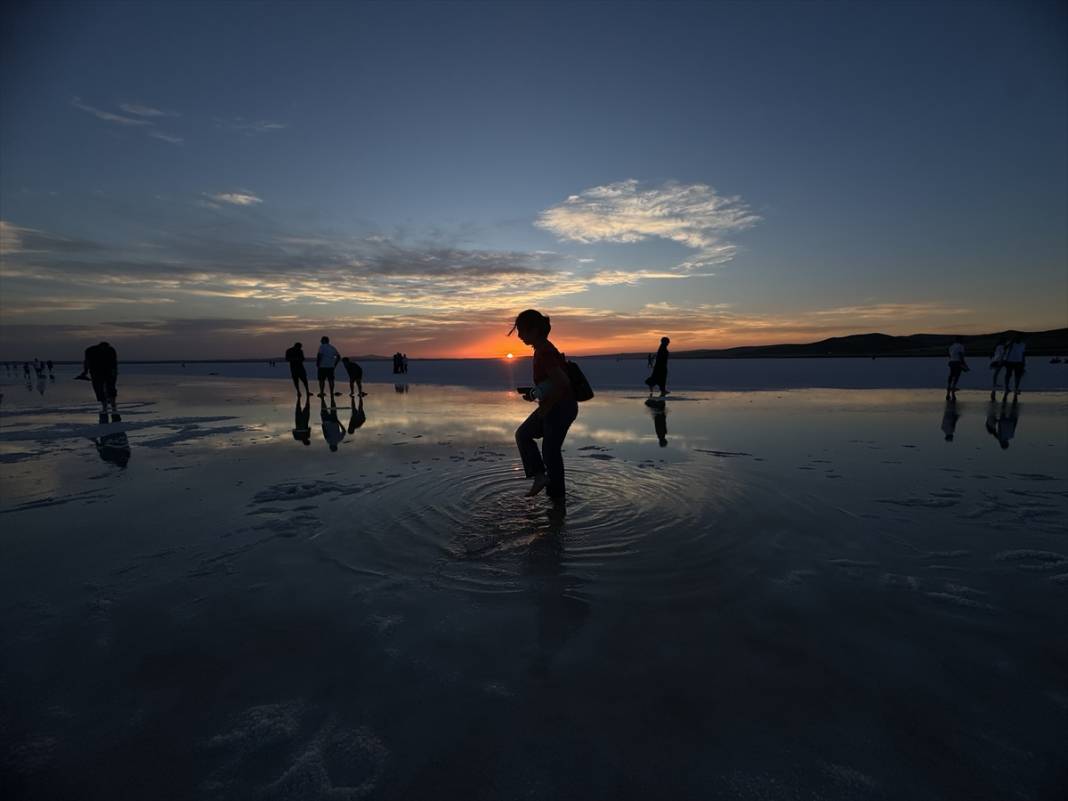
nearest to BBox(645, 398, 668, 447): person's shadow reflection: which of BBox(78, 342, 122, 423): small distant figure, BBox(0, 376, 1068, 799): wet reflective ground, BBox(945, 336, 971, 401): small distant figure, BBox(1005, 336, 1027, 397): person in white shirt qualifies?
BBox(0, 376, 1068, 799): wet reflective ground

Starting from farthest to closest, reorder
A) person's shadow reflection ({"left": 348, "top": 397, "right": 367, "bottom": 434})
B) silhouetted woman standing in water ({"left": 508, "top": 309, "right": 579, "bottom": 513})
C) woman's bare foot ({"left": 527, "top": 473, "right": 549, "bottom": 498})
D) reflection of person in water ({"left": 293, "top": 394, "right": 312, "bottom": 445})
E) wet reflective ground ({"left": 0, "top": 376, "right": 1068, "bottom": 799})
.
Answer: person's shadow reflection ({"left": 348, "top": 397, "right": 367, "bottom": 434}) → reflection of person in water ({"left": 293, "top": 394, "right": 312, "bottom": 445}) → woman's bare foot ({"left": 527, "top": 473, "right": 549, "bottom": 498}) → silhouetted woman standing in water ({"left": 508, "top": 309, "right": 579, "bottom": 513}) → wet reflective ground ({"left": 0, "top": 376, "right": 1068, "bottom": 799})

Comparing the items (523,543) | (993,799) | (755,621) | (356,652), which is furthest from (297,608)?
(993,799)

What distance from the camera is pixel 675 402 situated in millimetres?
18344

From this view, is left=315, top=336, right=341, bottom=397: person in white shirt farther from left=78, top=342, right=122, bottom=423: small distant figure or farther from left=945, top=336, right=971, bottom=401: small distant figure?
left=945, top=336, right=971, bottom=401: small distant figure

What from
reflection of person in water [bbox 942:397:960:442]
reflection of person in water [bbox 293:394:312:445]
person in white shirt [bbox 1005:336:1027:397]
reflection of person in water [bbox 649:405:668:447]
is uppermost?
person in white shirt [bbox 1005:336:1027:397]

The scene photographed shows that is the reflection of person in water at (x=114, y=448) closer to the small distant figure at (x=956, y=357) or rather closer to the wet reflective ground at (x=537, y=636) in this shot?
the wet reflective ground at (x=537, y=636)

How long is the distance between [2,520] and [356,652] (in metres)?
5.84

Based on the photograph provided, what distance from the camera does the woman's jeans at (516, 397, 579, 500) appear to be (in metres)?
6.11

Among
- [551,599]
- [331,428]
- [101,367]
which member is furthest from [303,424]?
[551,599]

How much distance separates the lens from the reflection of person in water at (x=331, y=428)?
10.7 m

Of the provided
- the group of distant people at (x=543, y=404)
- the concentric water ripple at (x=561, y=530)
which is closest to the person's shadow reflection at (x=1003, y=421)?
the group of distant people at (x=543, y=404)

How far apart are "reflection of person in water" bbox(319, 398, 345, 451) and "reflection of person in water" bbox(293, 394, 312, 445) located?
0.37 m

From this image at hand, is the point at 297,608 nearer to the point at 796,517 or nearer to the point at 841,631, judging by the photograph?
the point at 841,631

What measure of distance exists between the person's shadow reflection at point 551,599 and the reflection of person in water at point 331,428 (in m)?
6.63
